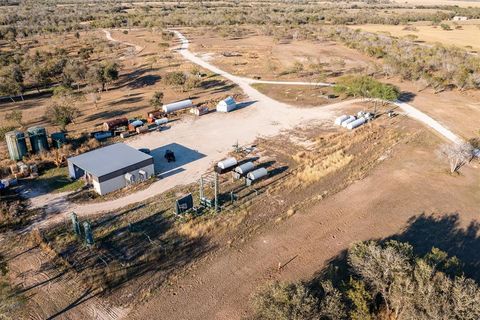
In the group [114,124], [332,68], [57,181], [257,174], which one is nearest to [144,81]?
[114,124]

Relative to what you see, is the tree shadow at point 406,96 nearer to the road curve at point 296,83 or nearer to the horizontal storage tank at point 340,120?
the road curve at point 296,83

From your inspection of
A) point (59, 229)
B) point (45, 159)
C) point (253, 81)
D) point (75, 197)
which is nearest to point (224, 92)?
point (253, 81)

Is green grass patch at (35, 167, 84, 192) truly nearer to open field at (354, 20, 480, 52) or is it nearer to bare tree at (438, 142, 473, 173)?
bare tree at (438, 142, 473, 173)

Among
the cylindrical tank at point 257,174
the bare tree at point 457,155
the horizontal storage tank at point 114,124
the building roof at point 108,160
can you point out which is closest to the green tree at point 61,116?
the horizontal storage tank at point 114,124

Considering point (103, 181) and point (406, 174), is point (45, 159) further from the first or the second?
point (406, 174)

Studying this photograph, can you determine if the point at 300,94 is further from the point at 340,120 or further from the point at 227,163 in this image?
the point at 227,163
